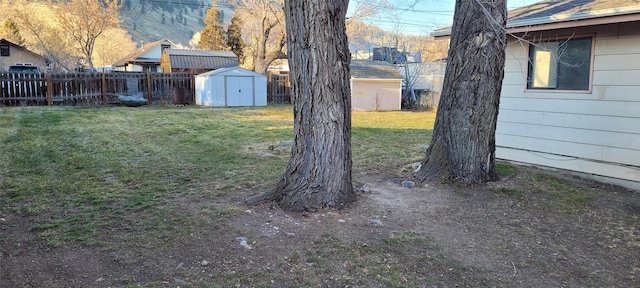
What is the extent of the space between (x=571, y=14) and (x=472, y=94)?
6.40ft

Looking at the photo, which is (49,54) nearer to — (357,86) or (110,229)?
(357,86)

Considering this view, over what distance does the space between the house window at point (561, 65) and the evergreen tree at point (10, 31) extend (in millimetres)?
51387

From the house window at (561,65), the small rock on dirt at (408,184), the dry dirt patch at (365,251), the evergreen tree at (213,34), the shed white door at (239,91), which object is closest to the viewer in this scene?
the dry dirt patch at (365,251)

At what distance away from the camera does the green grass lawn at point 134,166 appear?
4145 mm

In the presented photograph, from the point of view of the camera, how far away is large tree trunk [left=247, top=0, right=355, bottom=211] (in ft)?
13.9

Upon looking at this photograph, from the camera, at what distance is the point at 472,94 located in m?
5.61

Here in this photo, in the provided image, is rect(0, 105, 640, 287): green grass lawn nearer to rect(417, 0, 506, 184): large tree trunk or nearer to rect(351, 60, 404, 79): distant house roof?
rect(417, 0, 506, 184): large tree trunk

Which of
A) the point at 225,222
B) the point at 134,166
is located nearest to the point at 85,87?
the point at 134,166

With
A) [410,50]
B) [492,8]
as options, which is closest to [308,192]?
[492,8]

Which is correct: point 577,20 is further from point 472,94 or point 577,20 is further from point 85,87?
point 85,87

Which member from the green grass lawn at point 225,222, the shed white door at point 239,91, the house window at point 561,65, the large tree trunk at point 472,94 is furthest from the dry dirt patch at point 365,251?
the shed white door at point 239,91

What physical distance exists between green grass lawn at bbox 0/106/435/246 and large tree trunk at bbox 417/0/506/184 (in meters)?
1.32

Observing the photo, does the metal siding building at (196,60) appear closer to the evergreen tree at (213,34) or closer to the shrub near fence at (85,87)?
the shrub near fence at (85,87)

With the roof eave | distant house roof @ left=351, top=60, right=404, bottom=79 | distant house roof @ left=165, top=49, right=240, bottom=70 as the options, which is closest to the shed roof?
distant house roof @ left=351, top=60, right=404, bottom=79
